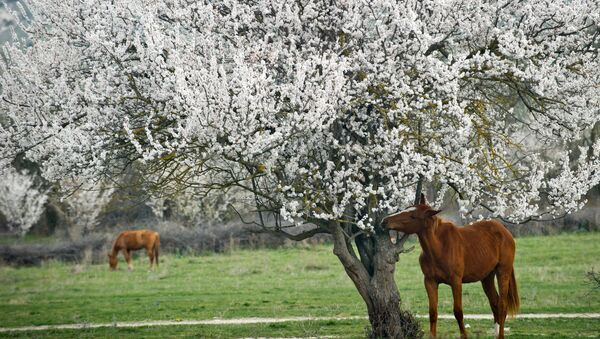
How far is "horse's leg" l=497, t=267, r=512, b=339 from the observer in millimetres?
14156

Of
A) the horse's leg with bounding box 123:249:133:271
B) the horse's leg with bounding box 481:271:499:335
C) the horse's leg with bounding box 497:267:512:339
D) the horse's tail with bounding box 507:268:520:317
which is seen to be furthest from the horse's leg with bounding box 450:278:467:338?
the horse's leg with bounding box 123:249:133:271

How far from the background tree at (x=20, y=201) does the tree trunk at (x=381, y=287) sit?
45.6 metres

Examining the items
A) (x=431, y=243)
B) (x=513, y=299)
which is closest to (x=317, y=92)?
(x=431, y=243)

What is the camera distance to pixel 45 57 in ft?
55.6

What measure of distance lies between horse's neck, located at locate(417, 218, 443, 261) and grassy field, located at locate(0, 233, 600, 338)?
324cm

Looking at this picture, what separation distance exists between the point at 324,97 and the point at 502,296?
4437 millimetres

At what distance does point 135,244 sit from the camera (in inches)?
1513

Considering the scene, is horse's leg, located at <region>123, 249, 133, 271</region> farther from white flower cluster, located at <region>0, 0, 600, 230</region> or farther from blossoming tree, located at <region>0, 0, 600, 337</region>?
white flower cluster, located at <region>0, 0, 600, 230</region>

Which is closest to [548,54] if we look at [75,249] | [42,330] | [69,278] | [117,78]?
[117,78]

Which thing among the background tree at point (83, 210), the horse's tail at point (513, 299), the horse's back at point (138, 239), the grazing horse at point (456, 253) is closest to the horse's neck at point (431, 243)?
the grazing horse at point (456, 253)

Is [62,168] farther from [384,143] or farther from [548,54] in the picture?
[548,54]

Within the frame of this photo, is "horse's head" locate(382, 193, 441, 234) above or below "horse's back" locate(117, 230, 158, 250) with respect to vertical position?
below

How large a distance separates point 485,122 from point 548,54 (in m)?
1.91

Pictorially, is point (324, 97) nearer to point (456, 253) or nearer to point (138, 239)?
point (456, 253)
